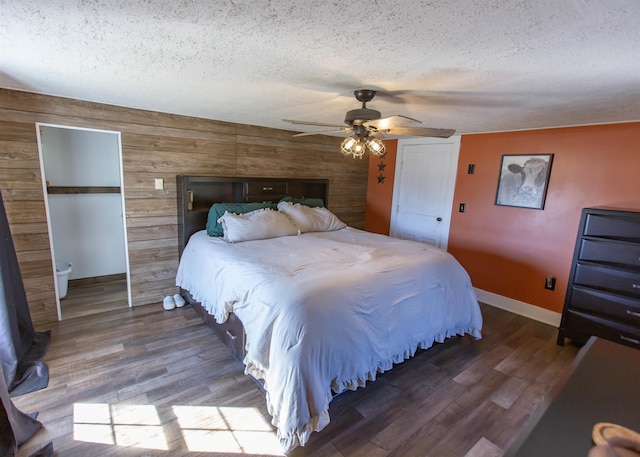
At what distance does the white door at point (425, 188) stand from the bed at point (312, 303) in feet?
4.66

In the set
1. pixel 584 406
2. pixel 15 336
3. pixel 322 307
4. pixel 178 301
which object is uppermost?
pixel 584 406

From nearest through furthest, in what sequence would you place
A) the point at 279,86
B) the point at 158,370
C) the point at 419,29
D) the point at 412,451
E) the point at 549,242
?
the point at 419,29
the point at 412,451
the point at 279,86
the point at 158,370
the point at 549,242

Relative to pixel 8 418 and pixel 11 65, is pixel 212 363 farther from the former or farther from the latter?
pixel 11 65

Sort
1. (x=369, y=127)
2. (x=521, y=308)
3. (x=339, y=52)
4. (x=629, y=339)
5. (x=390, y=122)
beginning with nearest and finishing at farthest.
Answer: (x=339, y=52), (x=390, y=122), (x=369, y=127), (x=629, y=339), (x=521, y=308)

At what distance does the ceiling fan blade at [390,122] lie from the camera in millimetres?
2002

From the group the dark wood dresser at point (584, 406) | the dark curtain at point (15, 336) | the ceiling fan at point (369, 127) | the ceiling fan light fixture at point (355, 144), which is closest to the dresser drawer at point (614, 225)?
the ceiling fan at point (369, 127)

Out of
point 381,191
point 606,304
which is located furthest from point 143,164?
point 606,304

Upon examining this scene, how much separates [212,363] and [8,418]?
117cm

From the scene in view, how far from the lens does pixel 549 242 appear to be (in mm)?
3332

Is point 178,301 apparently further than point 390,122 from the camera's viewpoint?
Yes

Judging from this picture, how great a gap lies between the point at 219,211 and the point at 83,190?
1712 mm

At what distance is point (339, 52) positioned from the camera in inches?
59.1

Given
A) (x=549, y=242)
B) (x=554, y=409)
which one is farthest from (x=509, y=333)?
(x=554, y=409)

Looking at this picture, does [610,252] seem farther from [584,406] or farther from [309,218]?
[309,218]
